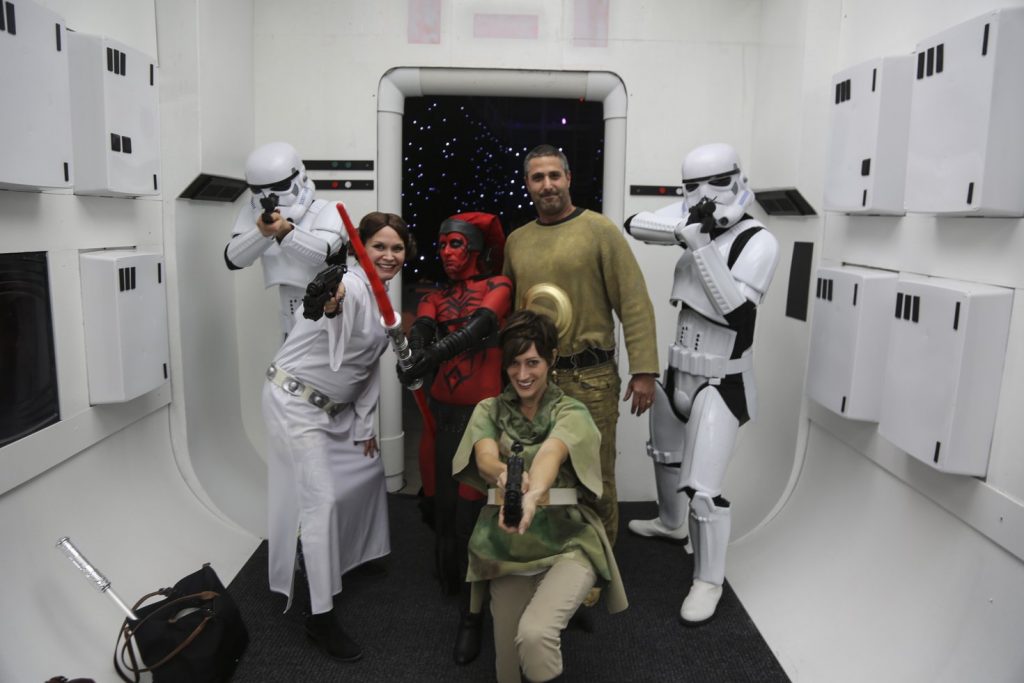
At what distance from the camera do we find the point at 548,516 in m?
2.26

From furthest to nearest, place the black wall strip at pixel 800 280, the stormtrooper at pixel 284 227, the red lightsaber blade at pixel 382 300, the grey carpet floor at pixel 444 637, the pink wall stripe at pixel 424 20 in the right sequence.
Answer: the pink wall stripe at pixel 424 20, the black wall strip at pixel 800 280, the stormtrooper at pixel 284 227, the grey carpet floor at pixel 444 637, the red lightsaber blade at pixel 382 300

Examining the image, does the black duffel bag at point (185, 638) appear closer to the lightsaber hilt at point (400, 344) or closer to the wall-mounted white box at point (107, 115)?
the lightsaber hilt at point (400, 344)

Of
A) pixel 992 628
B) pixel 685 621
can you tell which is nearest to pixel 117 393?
pixel 685 621

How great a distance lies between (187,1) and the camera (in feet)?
11.2

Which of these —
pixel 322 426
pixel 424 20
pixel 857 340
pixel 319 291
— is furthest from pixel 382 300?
pixel 424 20

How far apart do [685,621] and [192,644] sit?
5.87ft

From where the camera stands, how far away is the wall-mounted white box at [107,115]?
2.72 meters

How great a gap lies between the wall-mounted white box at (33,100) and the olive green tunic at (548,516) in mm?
1544

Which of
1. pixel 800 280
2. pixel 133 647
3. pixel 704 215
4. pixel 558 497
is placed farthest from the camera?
pixel 800 280

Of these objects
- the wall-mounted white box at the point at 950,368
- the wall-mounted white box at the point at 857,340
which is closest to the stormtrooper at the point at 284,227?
the wall-mounted white box at the point at 857,340

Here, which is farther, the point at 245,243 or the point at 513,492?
the point at 245,243

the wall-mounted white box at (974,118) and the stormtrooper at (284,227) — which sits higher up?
the wall-mounted white box at (974,118)

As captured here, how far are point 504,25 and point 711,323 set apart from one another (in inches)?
86.1

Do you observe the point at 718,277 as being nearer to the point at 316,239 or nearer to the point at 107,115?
the point at 316,239
